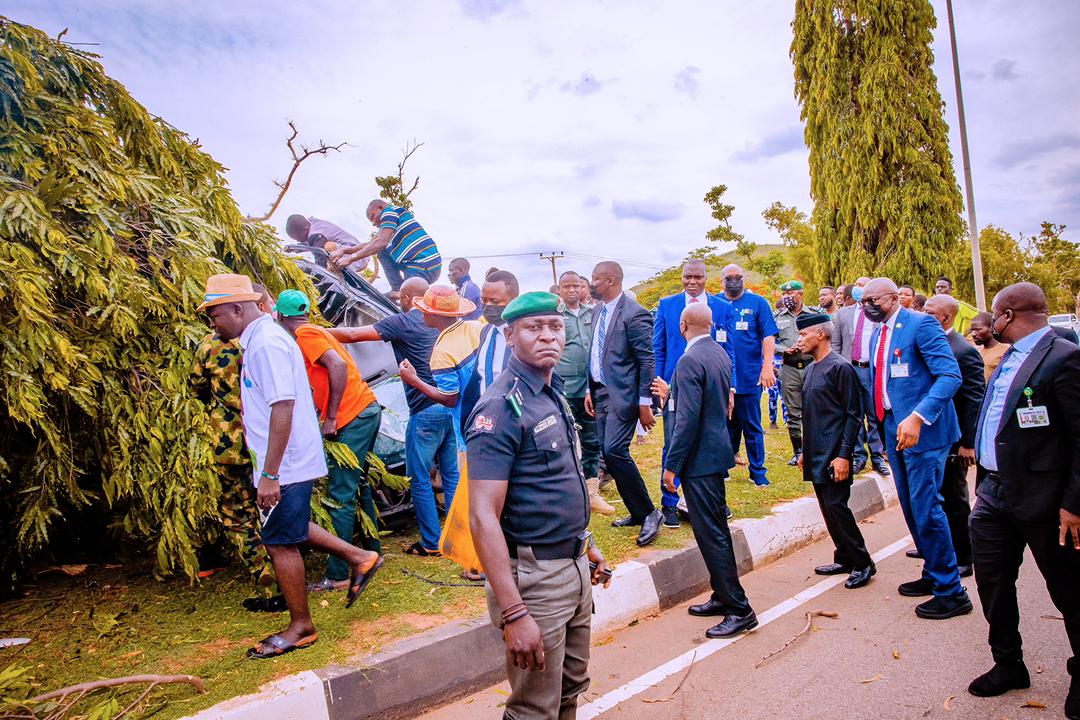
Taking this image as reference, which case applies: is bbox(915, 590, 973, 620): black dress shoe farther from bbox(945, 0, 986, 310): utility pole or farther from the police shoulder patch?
bbox(945, 0, 986, 310): utility pole

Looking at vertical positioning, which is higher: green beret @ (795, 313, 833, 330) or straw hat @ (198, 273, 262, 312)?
straw hat @ (198, 273, 262, 312)

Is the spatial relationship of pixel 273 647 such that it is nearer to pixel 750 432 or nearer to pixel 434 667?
pixel 434 667

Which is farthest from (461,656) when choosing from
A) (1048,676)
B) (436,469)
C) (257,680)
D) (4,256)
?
(4,256)

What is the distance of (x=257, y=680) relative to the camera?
340 cm

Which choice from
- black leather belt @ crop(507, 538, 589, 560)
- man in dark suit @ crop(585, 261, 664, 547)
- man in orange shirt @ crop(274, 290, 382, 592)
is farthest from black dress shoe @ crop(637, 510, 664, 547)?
black leather belt @ crop(507, 538, 589, 560)

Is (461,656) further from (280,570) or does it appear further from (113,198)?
(113,198)

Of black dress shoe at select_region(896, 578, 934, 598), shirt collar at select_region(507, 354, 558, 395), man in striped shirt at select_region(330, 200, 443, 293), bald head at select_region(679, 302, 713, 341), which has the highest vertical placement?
man in striped shirt at select_region(330, 200, 443, 293)

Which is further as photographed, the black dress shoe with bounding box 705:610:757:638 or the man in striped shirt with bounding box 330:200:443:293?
the man in striped shirt with bounding box 330:200:443:293

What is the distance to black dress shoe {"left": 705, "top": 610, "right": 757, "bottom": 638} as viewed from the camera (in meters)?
4.25

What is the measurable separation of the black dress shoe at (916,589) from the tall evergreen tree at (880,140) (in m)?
19.4

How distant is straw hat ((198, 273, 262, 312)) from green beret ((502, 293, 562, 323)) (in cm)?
208

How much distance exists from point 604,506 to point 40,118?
205 inches

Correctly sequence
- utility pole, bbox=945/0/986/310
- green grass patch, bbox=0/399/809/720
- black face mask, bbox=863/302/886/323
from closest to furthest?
green grass patch, bbox=0/399/809/720, black face mask, bbox=863/302/886/323, utility pole, bbox=945/0/986/310

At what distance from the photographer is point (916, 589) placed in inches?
189
